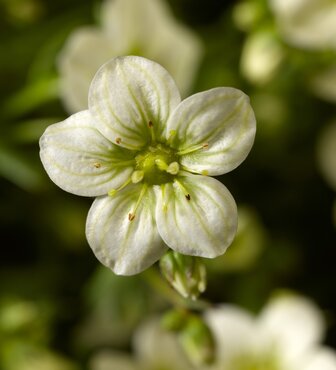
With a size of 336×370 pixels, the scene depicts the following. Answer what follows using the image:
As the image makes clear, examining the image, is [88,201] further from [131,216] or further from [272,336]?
[131,216]

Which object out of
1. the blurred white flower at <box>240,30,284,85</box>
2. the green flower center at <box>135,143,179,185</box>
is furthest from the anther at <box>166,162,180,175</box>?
the blurred white flower at <box>240,30,284,85</box>

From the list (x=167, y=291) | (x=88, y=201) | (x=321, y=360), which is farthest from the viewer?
(x=88, y=201)

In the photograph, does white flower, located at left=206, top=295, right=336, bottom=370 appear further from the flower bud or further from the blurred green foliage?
the flower bud

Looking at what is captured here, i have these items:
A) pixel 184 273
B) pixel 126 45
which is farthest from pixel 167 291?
pixel 126 45

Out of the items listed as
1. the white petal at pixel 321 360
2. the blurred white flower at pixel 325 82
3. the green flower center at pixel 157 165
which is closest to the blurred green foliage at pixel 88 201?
the blurred white flower at pixel 325 82

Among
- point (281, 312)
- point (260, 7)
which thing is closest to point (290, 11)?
point (260, 7)
